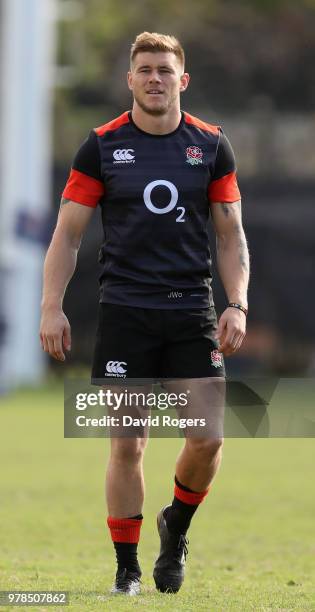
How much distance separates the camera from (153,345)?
→ 19.3ft

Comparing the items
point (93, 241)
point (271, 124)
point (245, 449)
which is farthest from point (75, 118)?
point (245, 449)

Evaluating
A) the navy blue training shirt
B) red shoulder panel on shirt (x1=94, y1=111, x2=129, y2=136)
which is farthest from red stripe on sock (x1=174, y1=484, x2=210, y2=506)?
red shoulder panel on shirt (x1=94, y1=111, x2=129, y2=136)

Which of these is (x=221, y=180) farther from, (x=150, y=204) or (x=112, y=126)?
(x=112, y=126)

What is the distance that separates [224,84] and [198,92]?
950mm

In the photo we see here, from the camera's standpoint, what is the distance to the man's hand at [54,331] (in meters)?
5.79

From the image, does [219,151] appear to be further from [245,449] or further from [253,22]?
[253,22]

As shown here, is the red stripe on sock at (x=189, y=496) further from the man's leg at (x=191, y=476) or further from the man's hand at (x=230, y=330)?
the man's hand at (x=230, y=330)

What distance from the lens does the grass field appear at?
6.05m

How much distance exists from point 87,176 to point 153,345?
28.7 inches

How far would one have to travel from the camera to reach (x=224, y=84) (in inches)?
1469

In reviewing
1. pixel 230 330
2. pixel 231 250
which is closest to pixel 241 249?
pixel 231 250

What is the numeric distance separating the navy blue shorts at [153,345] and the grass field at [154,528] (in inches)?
35.4

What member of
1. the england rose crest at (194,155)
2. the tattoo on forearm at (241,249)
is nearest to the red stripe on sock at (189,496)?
the tattoo on forearm at (241,249)

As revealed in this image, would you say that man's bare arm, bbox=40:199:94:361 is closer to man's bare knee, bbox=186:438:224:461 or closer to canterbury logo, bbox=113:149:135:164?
canterbury logo, bbox=113:149:135:164
